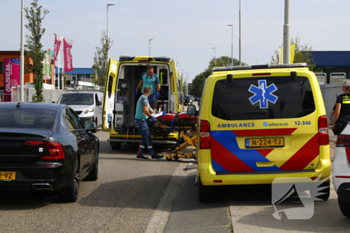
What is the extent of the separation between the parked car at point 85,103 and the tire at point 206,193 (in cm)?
1413

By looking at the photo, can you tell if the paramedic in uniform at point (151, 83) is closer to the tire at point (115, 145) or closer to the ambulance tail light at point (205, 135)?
the tire at point (115, 145)

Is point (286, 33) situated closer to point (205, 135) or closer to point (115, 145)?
point (115, 145)

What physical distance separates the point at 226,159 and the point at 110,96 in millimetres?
7670

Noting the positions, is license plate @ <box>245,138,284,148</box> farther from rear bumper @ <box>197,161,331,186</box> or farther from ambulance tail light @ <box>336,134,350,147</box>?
ambulance tail light @ <box>336,134,350,147</box>

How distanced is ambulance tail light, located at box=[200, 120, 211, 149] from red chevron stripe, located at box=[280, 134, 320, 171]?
1.04 metres

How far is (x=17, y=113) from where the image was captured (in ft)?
21.5

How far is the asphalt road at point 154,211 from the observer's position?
510 cm

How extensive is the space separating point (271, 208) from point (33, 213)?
3.15 metres

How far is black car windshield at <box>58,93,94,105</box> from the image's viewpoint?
2067cm

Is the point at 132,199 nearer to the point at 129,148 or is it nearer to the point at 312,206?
the point at 312,206

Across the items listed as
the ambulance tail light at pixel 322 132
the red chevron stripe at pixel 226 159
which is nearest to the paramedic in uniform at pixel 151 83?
the red chevron stripe at pixel 226 159

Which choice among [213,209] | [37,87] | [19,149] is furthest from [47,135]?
[37,87]

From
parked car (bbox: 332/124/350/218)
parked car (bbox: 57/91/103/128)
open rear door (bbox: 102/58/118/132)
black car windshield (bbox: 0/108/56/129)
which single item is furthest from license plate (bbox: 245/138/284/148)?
parked car (bbox: 57/91/103/128)

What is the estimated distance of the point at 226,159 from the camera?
19.4 ft
